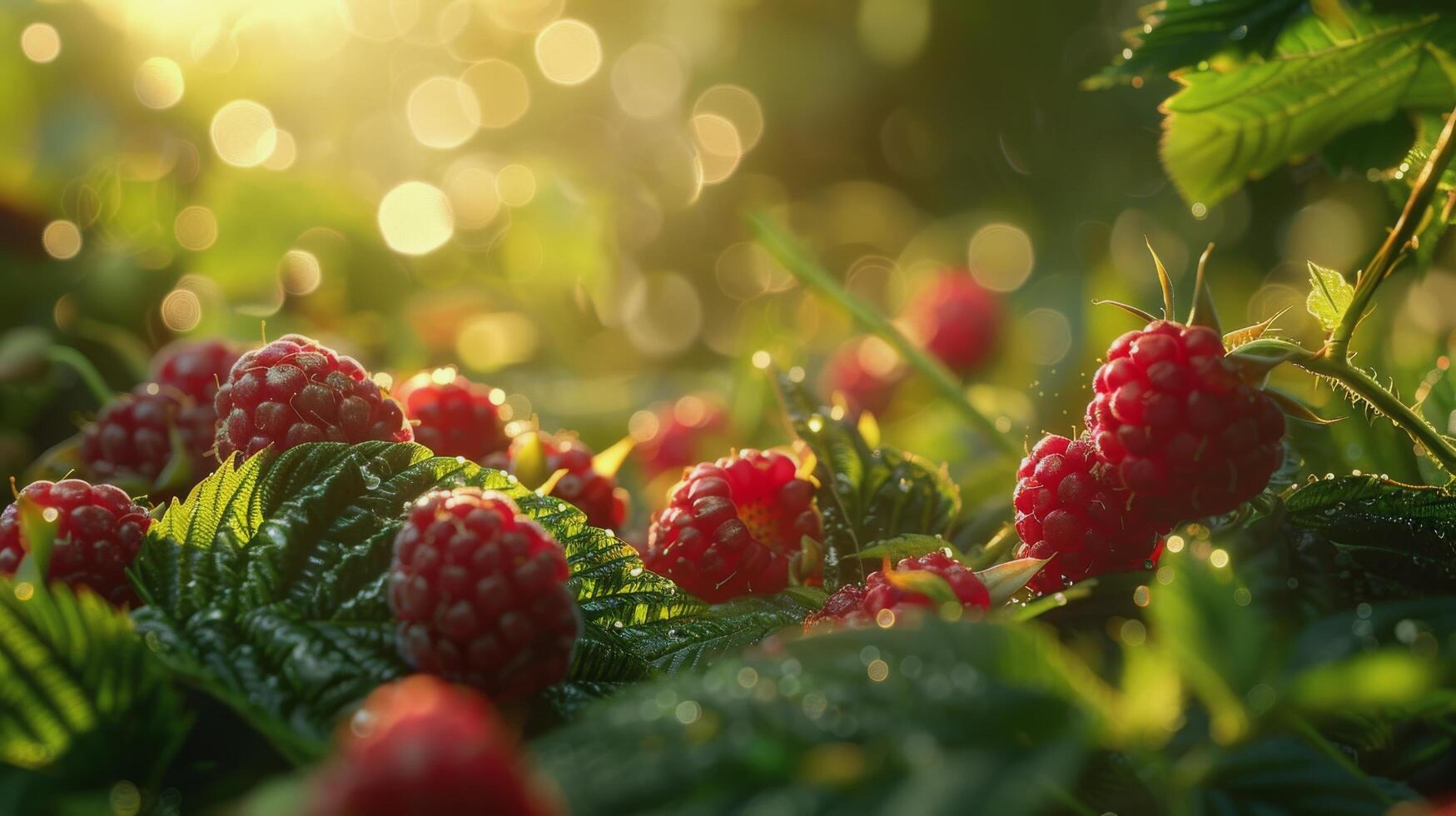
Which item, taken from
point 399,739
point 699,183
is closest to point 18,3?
point 699,183

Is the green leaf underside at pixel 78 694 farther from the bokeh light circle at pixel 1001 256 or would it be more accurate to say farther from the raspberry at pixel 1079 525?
the bokeh light circle at pixel 1001 256

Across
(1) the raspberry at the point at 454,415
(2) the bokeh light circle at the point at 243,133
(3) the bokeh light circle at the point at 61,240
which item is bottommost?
(1) the raspberry at the point at 454,415

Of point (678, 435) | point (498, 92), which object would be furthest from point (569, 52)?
point (678, 435)

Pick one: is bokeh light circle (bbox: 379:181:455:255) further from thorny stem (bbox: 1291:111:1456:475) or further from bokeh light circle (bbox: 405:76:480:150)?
thorny stem (bbox: 1291:111:1456:475)

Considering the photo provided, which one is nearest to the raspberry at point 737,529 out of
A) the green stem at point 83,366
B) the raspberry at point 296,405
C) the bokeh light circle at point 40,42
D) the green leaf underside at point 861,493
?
the green leaf underside at point 861,493

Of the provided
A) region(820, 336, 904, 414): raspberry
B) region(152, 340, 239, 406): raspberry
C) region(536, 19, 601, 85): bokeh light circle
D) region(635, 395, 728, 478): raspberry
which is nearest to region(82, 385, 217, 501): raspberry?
region(152, 340, 239, 406): raspberry

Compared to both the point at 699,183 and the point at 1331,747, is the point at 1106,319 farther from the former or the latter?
the point at 699,183
